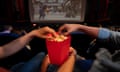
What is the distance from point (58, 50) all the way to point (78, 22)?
3.72ft

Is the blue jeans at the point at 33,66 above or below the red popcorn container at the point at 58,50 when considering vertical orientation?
below

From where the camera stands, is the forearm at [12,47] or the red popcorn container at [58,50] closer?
the red popcorn container at [58,50]

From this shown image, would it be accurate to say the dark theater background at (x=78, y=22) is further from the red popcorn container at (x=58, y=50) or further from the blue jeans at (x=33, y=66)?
the red popcorn container at (x=58, y=50)

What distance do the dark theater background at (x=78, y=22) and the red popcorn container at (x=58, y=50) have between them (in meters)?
0.98

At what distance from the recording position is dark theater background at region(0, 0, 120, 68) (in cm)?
218

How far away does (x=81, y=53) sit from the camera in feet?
7.47

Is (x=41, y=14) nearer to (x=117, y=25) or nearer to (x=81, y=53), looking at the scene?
(x=81, y=53)

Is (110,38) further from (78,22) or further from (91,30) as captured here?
(78,22)

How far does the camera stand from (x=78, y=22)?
2188 millimetres

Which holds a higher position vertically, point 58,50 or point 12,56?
point 58,50

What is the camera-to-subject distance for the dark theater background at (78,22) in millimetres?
2178

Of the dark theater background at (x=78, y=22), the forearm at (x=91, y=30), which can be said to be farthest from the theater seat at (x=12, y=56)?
the forearm at (x=91, y=30)

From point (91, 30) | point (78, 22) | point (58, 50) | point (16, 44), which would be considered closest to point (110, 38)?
point (91, 30)

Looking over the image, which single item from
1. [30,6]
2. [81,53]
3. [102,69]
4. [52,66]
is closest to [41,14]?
[30,6]
